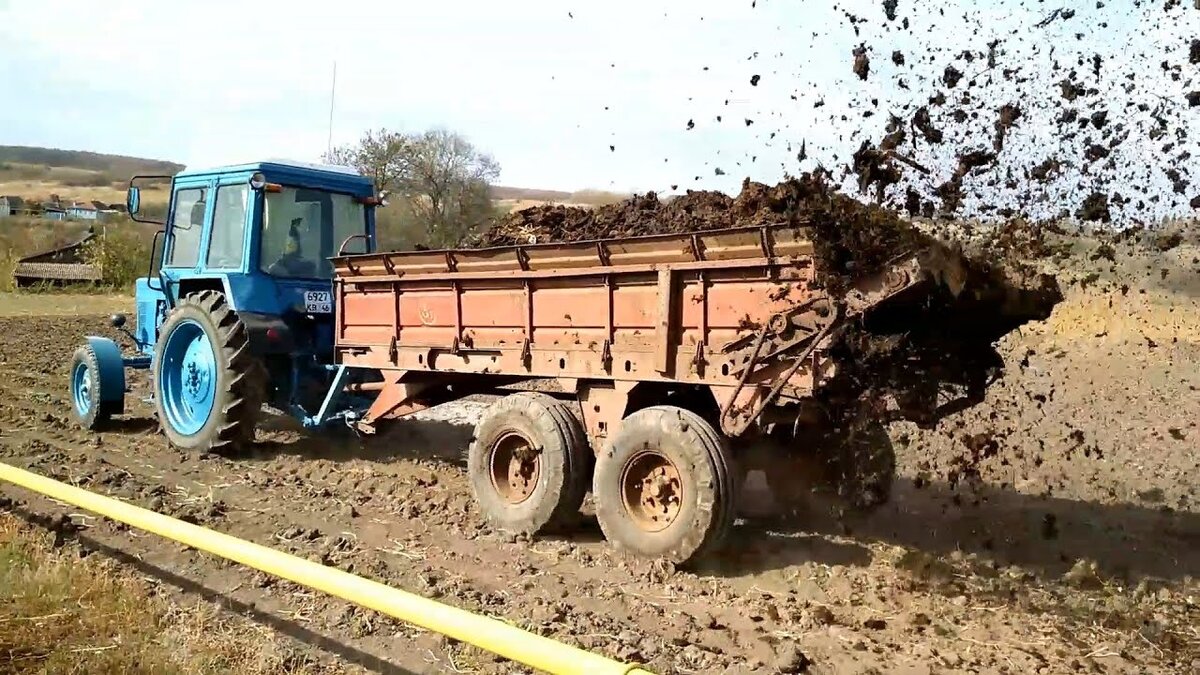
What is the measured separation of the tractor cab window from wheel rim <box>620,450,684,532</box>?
5195 millimetres

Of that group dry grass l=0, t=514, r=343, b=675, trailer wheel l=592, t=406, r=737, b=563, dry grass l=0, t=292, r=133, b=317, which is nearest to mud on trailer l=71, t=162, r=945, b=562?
trailer wheel l=592, t=406, r=737, b=563

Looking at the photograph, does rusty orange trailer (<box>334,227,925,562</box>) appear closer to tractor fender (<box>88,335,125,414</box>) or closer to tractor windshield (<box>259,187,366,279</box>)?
tractor windshield (<box>259,187,366,279</box>)

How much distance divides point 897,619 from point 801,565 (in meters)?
0.86

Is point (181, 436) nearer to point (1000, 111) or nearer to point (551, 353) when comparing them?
point (551, 353)

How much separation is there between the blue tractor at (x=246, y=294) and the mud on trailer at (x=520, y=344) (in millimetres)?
19

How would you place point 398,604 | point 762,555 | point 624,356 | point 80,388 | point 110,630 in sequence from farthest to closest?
point 80,388 → point 624,356 → point 762,555 → point 110,630 → point 398,604

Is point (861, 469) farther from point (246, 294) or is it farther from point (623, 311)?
point (246, 294)

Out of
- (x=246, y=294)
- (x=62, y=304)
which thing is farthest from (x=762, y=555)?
(x=62, y=304)

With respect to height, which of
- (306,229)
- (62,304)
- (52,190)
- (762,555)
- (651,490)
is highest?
(52,190)

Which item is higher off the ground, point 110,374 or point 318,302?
point 318,302

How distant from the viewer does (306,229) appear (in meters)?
8.91

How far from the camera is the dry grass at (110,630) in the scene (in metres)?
3.97

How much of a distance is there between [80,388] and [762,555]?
753 centimetres

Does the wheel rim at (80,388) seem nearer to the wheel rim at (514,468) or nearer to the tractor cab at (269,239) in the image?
the tractor cab at (269,239)
